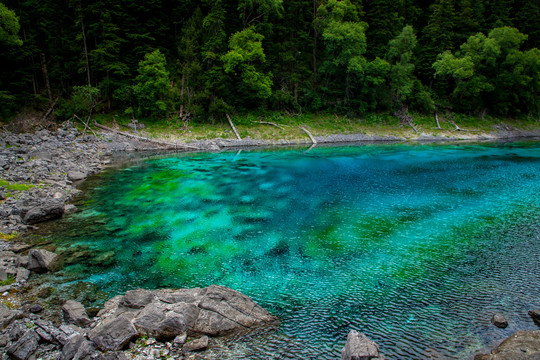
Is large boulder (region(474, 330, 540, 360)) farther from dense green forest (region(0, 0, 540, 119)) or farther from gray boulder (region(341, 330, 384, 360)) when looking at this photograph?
dense green forest (region(0, 0, 540, 119))

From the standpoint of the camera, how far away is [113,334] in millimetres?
6430

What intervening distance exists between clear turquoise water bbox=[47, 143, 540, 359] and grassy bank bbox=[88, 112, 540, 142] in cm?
1599

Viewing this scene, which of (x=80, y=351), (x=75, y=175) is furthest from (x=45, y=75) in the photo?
(x=80, y=351)

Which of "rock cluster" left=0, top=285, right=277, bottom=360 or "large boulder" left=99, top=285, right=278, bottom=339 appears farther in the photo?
"large boulder" left=99, top=285, right=278, bottom=339

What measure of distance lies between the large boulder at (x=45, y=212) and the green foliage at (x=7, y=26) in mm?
25063

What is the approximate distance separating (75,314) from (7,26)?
34.0 m

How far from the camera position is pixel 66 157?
24828mm

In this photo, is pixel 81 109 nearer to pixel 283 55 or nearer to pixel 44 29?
pixel 44 29

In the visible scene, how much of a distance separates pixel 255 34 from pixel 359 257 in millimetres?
36398

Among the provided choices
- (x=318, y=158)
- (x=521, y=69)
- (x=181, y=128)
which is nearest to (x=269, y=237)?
(x=318, y=158)

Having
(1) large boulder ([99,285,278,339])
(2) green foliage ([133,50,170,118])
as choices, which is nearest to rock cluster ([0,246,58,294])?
(1) large boulder ([99,285,278,339])

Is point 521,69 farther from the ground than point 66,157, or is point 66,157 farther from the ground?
point 521,69

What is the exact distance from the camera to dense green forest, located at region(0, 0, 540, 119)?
3703 centimetres

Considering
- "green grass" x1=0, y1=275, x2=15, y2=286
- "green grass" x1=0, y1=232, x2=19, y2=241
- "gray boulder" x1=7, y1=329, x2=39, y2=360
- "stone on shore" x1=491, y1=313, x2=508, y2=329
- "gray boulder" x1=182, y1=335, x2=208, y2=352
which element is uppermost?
"gray boulder" x1=7, y1=329, x2=39, y2=360
